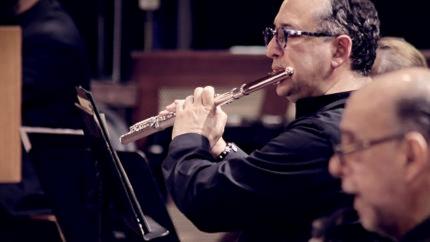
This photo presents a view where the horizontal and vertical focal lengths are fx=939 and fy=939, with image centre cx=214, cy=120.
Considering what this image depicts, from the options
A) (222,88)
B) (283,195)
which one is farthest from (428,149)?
(222,88)

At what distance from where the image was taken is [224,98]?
2873 mm

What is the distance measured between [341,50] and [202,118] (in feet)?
1.53

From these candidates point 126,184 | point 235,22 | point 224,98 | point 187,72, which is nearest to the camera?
point 126,184

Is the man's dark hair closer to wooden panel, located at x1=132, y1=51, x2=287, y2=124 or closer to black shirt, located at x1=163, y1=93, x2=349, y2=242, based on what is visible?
black shirt, located at x1=163, y1=93, x2=349, y2=242

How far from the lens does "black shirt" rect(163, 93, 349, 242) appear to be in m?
2.62

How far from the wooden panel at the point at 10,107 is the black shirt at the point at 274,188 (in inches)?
51.3

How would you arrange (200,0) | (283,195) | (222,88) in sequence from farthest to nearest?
(200,0) < (222,88) < (283,195)

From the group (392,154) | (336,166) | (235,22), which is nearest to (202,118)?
(336,166)

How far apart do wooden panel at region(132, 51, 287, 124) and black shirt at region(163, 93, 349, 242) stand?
135 inches

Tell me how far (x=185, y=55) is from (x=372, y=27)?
3.41 meters

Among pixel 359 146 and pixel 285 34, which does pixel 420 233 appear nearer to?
pixel 359 146

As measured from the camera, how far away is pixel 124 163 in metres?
3.19

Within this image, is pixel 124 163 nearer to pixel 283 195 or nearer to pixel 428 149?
pixel 283 195

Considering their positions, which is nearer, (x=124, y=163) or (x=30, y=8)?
(x=124, y=163)
